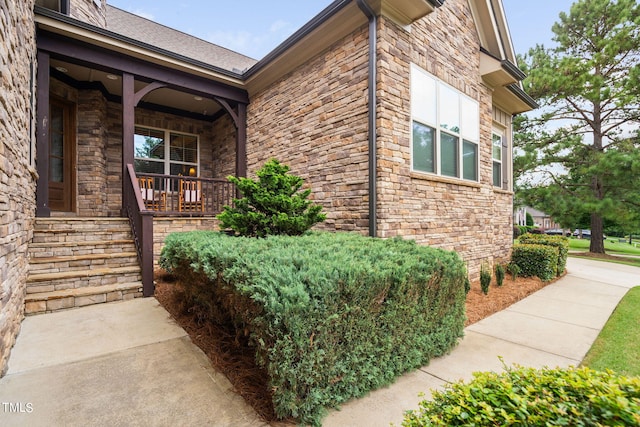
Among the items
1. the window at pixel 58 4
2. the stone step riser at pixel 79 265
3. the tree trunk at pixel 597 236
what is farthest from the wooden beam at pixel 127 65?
the tree trunk at pixel 597 236

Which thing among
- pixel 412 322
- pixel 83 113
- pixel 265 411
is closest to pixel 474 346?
pixel 412 322

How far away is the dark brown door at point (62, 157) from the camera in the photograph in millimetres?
6484

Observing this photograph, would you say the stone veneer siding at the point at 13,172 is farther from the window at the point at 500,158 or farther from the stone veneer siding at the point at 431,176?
the window at the point at 500,158

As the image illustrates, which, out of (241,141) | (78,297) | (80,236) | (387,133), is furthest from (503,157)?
(80,236)

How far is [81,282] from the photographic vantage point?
4.02 metres

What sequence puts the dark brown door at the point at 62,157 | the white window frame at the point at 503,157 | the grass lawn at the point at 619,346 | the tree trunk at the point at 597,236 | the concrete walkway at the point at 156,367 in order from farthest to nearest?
the tree trunk at the point at 597,236 < the white window frame at the point at 503,157 < the dark brown door at the point at 62,157 < the grass lawn at the point at 619,346 < the concrete walkway at the point at 156,367

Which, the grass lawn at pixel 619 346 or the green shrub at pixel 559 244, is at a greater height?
the green shrub at pixel 559 244

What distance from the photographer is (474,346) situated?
3041 millimetres

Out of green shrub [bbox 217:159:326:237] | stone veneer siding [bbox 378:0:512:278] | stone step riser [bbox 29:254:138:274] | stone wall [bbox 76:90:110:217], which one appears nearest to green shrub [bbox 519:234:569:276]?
stone veneer siding [bbox 378:0:512:278]

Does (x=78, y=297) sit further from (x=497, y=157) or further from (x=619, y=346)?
(x=497, y=157)

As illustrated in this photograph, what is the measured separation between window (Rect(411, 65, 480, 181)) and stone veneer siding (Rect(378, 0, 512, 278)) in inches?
7.7

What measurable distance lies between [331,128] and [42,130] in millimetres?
4953

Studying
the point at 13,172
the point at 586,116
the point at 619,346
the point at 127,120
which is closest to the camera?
the point at 13,172

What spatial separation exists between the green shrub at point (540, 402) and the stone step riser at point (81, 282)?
4.55 meters
